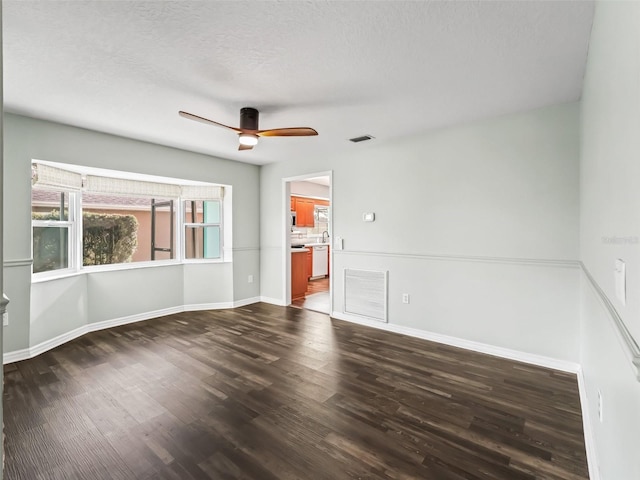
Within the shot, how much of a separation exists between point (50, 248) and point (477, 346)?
5.01 m

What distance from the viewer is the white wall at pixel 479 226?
118 inches

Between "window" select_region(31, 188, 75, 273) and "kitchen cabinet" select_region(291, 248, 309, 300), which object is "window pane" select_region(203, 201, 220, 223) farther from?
"window" select_region(31, 188, 75, 273)

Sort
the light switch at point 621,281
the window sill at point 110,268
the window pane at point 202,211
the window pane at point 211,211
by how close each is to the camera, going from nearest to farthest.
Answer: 1. the light switch at point 621,281
2. the window sill at point 110,268
3. the window pane at point 202,211
4. the window pane at point 211,211

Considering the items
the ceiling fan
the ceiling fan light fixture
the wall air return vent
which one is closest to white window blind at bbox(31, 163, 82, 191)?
the ceiling fan

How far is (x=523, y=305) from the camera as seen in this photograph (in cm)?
321

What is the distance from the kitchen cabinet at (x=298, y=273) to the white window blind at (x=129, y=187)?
2.23m

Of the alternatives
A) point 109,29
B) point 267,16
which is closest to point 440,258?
point 267,16

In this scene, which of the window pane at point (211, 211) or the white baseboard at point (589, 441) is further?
the window pane at point (211, 211)

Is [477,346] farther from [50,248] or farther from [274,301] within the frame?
[50,248]

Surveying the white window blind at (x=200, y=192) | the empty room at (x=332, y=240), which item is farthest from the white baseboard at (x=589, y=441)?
the white window blind at (x=200, y=192)

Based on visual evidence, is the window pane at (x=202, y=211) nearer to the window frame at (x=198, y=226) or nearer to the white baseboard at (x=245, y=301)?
the window frame at (x=198, y=226)

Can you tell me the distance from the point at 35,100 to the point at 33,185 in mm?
1027

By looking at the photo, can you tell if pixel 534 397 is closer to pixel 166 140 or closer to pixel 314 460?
pixel 314 460

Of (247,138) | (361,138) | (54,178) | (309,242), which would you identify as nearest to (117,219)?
(54,178)
